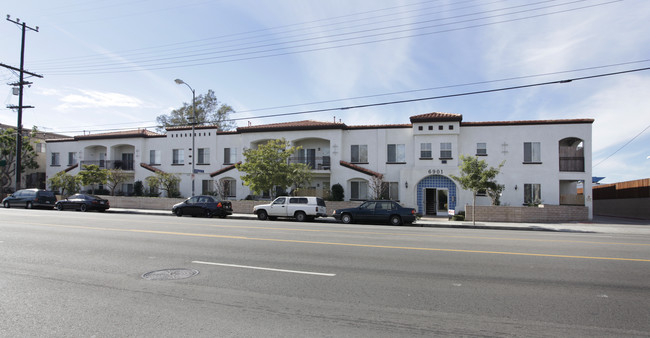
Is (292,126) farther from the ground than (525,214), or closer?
farther from the ground

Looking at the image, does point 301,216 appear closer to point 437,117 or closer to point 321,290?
point 437,117

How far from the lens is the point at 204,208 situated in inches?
907

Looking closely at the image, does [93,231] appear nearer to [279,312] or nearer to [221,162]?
[279,312]

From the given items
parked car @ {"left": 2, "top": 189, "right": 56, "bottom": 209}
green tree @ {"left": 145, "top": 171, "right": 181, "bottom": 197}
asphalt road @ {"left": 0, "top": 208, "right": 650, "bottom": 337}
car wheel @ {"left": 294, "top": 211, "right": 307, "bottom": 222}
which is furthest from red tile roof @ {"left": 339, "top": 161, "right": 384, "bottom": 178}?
parked car @ {"left": 2, "top": 189, "right": 56, "bottom": 209}

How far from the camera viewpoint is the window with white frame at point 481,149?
26297 mm

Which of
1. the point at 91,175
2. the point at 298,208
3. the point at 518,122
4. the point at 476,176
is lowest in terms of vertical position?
the point at 298,208

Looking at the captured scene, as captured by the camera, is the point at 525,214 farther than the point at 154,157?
No

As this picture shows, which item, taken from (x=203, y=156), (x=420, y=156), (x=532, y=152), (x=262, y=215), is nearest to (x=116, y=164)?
(x=203, y=156)

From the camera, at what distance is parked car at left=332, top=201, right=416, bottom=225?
19.9 metres

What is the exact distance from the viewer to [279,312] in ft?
16.4

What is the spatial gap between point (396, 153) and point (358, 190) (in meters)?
3.92

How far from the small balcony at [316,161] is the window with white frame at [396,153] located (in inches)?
181

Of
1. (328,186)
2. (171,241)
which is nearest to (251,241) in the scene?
(171,241)

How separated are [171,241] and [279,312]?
7.16m
